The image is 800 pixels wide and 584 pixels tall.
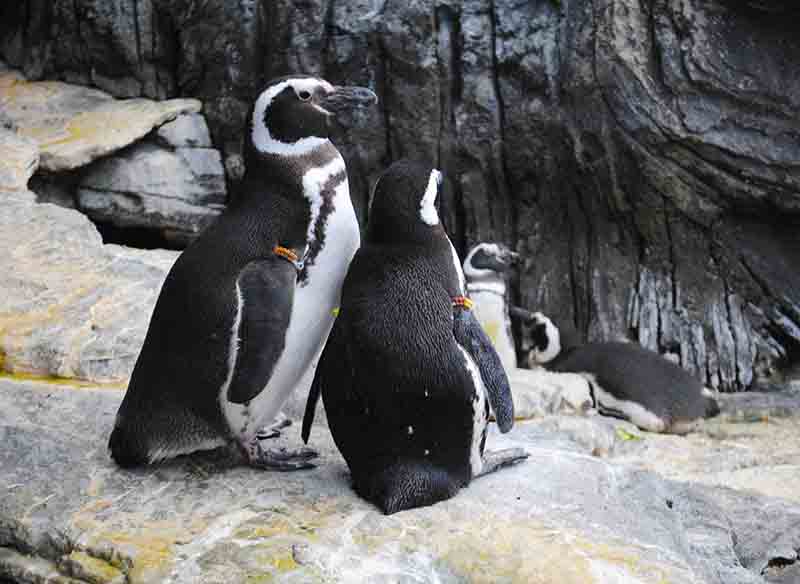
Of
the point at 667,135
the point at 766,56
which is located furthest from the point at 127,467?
the point at 766,56

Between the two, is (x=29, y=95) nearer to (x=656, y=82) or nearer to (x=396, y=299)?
(x=656, y=82)

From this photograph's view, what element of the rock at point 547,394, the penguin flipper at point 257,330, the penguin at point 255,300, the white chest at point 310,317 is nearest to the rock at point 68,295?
the penguin at point 255,300

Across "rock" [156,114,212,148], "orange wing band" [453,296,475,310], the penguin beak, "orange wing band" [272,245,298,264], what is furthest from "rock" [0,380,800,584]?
"rock" [156,114,212,148]

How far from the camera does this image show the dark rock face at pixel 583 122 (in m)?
4.83

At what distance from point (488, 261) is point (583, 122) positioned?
966 mm

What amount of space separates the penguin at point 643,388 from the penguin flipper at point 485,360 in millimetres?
2426

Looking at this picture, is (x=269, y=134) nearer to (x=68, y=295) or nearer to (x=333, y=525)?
(x=333, y=525)

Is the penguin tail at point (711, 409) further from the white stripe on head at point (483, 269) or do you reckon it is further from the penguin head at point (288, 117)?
the penguin head at point (288, 117)

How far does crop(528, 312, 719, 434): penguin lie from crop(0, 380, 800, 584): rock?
177cm

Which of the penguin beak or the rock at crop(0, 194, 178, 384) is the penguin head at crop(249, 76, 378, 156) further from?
the rock at crop(0, 194, 178, 384)

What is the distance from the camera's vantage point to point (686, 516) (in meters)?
2.74

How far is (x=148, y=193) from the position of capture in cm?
563

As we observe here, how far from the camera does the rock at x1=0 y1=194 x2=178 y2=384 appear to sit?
3465 mm

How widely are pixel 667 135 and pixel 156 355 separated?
3225 mm
